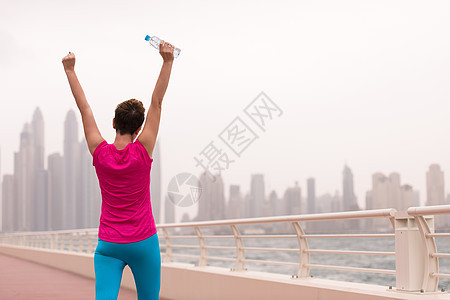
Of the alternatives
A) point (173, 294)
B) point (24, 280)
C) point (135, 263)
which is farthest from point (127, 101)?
point (24, 280)

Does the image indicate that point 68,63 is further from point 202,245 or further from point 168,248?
point 168,248

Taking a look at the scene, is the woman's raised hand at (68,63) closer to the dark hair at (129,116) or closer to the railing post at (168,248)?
the dark hair at (129,116)

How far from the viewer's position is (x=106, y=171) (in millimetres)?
3510

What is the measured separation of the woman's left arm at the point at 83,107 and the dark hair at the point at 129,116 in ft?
0.46

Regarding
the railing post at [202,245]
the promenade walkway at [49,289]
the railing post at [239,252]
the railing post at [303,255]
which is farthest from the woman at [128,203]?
the promenade walkway at [49,289]

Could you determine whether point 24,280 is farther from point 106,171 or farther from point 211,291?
point 106,171

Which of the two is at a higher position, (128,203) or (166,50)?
(166,50)

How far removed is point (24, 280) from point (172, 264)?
4884 millimetres

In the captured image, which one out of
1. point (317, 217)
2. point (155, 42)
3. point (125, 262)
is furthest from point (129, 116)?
point (317, 217)

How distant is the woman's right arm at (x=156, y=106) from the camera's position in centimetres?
357

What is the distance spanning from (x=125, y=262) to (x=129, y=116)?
764 millimetres

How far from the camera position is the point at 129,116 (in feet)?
11.8

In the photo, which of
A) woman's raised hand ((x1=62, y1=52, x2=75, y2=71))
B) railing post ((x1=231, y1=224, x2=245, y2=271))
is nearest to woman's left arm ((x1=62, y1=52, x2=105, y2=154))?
woman's raised hand ((x1=62, y1=52, x2=75, y2=71))

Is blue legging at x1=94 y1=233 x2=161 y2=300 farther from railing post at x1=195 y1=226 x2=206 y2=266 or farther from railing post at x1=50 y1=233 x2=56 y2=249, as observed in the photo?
railing post at x1=50 y1=233 x2=56 y2=249
